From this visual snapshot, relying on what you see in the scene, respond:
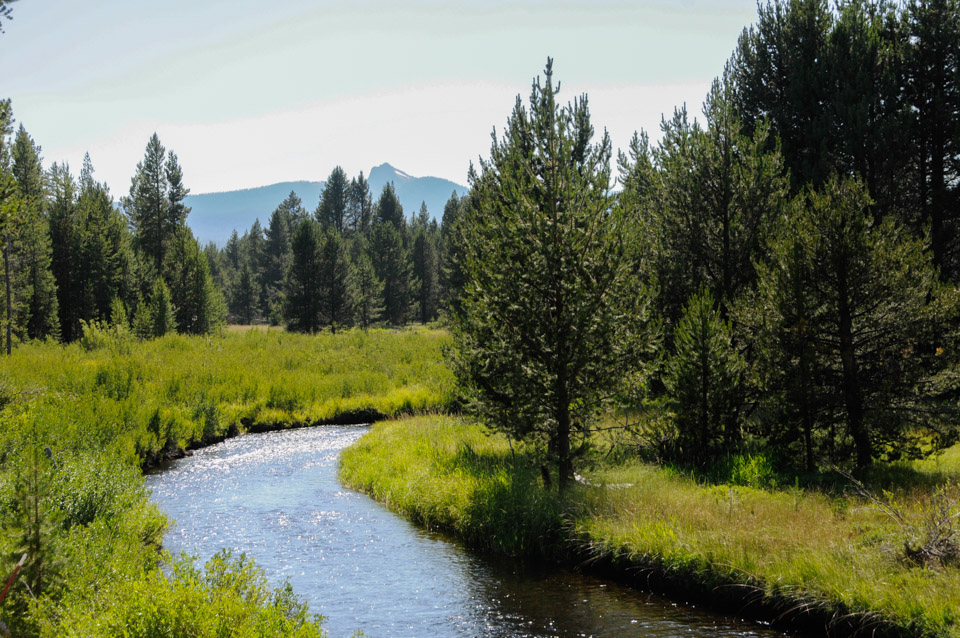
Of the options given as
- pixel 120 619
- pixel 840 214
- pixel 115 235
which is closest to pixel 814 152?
pixel 840 214

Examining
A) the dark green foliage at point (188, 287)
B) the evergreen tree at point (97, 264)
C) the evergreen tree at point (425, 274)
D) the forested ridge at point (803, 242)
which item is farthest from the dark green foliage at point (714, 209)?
the evergreen tree at point (425, 274)

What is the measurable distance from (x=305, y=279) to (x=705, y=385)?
4290 centimetres

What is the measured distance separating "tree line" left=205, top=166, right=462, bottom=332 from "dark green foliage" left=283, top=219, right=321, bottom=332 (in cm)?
8

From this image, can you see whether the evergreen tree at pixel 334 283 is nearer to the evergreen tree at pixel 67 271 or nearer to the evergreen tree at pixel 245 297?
the evergreen tree at pixel 67 271

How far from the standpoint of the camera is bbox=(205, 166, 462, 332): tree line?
2071 inches

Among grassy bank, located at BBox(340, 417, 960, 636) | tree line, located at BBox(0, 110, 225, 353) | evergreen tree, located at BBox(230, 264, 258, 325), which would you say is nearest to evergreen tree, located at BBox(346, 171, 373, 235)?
evergreen tree, located at BBox(230, 264, 258, 325)

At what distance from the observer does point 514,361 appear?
523 inches

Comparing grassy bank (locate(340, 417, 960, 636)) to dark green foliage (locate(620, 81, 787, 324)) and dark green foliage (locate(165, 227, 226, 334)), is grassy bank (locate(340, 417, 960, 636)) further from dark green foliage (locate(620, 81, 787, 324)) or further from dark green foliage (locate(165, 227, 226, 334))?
dark green foliage (locate(165, 227, 226, 334))

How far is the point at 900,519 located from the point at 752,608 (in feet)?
8.97

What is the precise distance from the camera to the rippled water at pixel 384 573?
9156mm

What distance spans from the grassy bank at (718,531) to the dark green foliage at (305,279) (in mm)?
37887

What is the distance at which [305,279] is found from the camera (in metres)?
52.3

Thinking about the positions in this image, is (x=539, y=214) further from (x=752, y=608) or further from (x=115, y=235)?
(x=115, y=235)

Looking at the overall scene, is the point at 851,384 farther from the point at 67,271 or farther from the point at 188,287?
the point at 67,271
